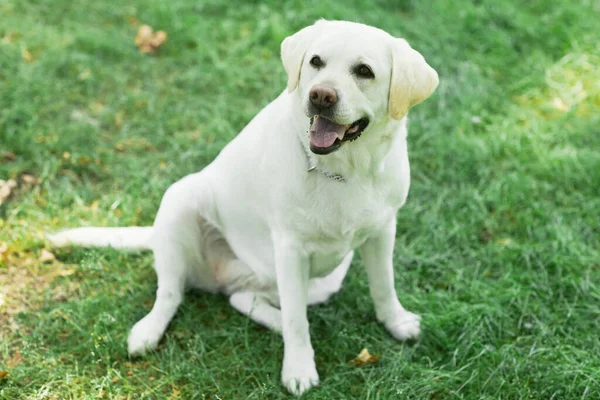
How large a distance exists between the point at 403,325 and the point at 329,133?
1.12 meters

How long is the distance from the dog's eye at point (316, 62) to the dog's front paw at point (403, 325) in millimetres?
1263

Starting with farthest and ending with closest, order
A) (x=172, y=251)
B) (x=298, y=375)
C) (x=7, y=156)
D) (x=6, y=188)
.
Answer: (x=7, y=156) < (x=6, y=188) < (x=172, y=251) < (x=298, y=375)

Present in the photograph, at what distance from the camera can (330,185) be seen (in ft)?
8.96

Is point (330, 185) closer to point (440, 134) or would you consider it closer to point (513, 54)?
point (440, 134)

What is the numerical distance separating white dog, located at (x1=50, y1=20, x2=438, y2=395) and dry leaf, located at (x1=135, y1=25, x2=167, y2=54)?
6.74 ft

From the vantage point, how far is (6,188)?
3.95 metres

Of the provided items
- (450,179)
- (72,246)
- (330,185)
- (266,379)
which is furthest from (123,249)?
(450,179)

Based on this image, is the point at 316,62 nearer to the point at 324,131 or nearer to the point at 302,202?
the point at 324,131

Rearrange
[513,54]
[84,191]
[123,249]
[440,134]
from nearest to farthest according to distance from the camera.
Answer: [123,249] < [84,191] < [440,134] < [513,54]

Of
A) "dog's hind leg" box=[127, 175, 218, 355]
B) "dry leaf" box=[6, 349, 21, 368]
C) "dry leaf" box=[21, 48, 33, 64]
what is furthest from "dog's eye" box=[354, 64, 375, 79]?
"dry leaf" box=[21, 48, 33, 64]

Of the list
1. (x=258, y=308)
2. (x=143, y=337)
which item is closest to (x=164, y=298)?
(x=143, y=337)

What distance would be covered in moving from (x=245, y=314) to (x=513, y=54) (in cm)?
298

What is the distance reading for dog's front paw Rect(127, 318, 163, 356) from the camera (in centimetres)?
313

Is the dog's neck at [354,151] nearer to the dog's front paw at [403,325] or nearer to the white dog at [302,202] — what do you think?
the white dog at [302,202]
